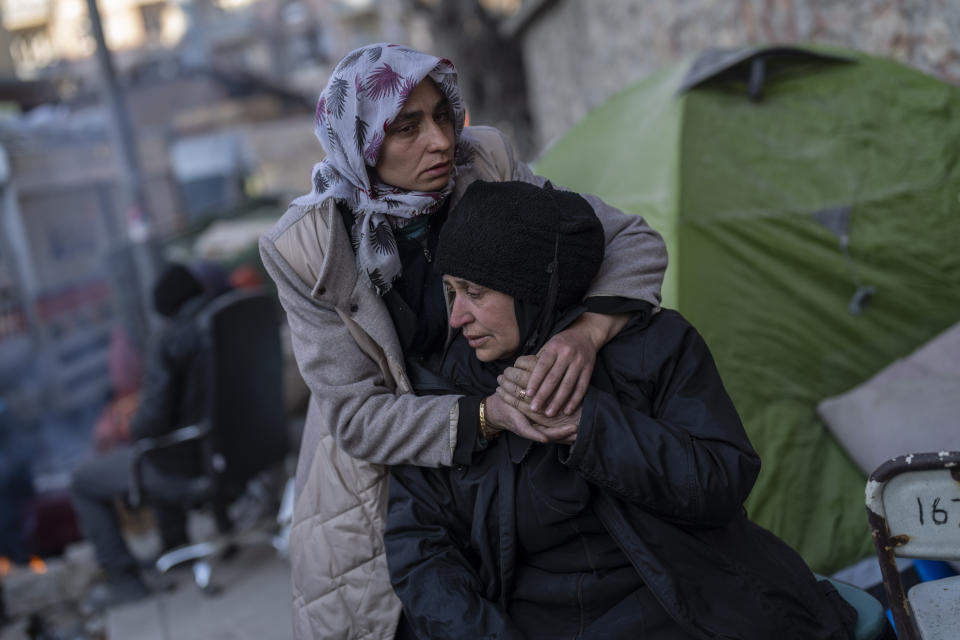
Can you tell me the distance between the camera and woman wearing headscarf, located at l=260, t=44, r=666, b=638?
5.85 feet

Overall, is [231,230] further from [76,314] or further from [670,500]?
[670,500]

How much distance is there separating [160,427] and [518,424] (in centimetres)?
286

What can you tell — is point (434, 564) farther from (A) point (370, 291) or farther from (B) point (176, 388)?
(B) point (176, 388)

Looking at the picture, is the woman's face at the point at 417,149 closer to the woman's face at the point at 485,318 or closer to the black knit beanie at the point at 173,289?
the woman's face at the point at 485,318

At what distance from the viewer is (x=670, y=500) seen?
153 cm

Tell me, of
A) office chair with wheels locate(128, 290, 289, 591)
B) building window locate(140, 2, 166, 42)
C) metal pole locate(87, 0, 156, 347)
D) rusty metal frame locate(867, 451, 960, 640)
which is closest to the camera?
rusty metal frame locate(867, 451, 960, 640)

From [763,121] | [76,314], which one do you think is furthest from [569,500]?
[76,314]

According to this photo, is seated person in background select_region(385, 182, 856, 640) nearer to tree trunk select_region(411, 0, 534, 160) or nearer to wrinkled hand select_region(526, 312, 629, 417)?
wrinkled hand select_region(526, 312, 629, 417)

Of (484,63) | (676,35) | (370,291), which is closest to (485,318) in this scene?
(370,291)

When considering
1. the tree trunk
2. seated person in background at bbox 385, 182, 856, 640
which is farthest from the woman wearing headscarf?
the tree trunk

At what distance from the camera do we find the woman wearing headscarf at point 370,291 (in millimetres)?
1783

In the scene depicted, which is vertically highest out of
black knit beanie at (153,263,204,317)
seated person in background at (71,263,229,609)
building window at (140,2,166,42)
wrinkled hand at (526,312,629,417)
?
building window at (140,2,166,42)

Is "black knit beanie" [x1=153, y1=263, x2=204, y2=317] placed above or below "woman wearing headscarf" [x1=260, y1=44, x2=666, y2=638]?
below

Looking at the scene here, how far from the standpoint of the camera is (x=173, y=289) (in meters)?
4.05
